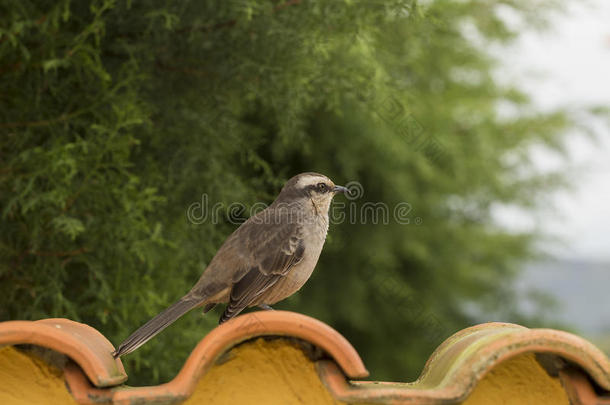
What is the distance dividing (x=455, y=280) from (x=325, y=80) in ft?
19.4

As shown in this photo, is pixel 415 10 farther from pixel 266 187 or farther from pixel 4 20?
pixel 4 20

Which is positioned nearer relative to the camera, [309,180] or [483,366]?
[483,366]

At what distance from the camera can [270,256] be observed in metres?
3.23

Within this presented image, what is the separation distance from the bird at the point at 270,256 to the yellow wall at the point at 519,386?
1.06 metres

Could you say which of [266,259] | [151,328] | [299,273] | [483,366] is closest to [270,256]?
[266,259]

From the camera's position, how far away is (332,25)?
14.9ft

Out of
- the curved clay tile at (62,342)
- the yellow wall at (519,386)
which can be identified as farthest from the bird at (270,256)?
the yellow wall at (519,386)

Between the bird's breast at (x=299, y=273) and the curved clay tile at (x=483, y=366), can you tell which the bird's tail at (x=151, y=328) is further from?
the curved clay tile at (x=483, y=366)

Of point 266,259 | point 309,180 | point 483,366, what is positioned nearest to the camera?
point 483,366

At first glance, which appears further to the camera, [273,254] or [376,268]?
[376,268]

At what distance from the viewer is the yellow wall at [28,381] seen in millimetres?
2525

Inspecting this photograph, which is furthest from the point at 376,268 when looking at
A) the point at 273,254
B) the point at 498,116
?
→ the point at 273,254

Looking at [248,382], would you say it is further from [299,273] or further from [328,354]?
[299,273]

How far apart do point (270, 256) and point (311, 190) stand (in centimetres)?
44
